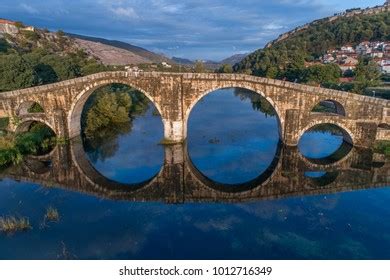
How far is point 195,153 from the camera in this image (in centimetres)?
2900

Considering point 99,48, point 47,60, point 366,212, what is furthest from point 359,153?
point 99,48

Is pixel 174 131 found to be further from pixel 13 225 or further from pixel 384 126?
pixel 384 126

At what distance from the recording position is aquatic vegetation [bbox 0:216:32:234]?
16.8 m

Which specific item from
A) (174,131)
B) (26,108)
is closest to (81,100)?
(26,108)

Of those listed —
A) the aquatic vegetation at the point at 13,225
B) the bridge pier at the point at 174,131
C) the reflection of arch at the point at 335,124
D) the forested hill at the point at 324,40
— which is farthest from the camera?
the forested hill at the point at 324,40

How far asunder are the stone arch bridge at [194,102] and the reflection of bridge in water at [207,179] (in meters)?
2.14

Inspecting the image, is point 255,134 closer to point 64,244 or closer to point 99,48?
point 64,244

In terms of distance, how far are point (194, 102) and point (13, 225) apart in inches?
646

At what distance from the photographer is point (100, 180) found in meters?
23.8

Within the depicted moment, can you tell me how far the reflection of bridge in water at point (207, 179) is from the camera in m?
21.4

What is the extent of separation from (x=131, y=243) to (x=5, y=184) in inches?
449

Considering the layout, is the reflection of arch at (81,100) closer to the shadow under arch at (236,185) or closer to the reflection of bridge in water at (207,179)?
the reflection of bridge in water at (207,179)

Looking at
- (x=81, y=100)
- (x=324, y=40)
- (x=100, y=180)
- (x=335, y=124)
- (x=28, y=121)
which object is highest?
(x=324, y=40)

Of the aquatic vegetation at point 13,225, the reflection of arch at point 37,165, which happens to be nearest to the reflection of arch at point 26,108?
the reflection of arch at point 37,165
